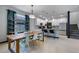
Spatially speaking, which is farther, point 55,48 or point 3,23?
point 3,23

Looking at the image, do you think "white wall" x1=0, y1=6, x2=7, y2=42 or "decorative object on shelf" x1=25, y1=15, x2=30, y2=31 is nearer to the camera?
"white wall" x1=0, y1=6, x2=7, y2=42

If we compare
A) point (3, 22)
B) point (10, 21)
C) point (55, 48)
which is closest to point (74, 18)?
point (55, 48)

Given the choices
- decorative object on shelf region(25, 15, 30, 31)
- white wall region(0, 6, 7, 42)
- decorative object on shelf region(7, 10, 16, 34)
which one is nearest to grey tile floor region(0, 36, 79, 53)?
white wall region(0, 6, 7, 42)

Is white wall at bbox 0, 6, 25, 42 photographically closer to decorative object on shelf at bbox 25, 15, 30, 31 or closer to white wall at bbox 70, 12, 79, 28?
decorative object on shelf at bbox 25, 15, 30, 31

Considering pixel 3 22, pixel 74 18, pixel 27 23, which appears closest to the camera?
pixel 3 22

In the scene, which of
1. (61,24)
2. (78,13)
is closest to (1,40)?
(78,13)

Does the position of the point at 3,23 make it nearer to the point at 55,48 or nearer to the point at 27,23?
the point at 27,23

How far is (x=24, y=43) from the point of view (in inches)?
169

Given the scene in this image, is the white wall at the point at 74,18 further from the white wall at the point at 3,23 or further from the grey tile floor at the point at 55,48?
the white wall at the point at 3,23

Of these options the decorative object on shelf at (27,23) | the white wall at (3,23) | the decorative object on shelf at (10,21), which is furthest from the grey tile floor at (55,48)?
the decorative object on shelf at (27,23)

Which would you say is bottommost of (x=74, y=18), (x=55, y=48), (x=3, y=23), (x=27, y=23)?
(x=55, y=48)

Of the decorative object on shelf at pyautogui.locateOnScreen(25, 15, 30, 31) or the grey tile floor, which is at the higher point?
the decorative object on shelf at pyautogui.locateOnScreen(25, 15, 30, 31)
